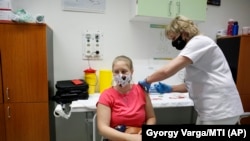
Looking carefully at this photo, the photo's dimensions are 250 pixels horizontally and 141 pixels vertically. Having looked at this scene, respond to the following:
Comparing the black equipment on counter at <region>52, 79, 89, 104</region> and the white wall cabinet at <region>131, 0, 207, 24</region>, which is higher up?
the white wall cabinet at <region>131, 0, 207, 24</region>

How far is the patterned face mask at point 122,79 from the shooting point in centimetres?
145

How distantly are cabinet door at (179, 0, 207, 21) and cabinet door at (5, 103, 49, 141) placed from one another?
178 centimetres

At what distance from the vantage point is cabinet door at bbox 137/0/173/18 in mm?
2184

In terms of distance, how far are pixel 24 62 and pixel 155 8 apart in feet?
4.72

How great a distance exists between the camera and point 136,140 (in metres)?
1.24

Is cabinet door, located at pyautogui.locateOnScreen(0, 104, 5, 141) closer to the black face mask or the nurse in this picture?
the nurse

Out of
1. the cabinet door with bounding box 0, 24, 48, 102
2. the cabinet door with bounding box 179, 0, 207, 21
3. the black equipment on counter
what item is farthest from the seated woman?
the cabinet door with bounding box 179, 0, 207, 21

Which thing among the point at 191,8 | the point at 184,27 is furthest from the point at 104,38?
the point at 184,27

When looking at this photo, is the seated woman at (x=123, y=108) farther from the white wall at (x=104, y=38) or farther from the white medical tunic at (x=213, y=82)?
the white wall at (x=104, y=38)

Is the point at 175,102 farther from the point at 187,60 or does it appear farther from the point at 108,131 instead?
the point at 108,131

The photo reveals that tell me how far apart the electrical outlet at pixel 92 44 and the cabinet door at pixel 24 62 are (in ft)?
2.03

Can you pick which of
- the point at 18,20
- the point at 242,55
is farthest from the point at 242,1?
the point at 18,20

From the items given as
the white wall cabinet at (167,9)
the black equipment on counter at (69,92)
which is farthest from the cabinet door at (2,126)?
the white wall cabinet at (167,9)

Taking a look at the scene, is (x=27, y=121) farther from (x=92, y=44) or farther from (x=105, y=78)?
(x=92, y=44)
